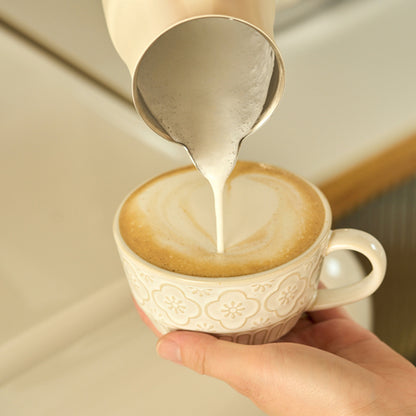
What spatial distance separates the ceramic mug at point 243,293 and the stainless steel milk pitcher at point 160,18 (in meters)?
0.13

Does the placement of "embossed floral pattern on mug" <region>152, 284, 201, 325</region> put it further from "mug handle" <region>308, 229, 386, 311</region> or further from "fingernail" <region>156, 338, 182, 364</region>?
"mug handle" <region>308, 229, 386, 311</region>

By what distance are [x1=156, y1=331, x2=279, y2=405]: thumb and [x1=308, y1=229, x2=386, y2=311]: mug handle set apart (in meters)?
Answer: 0.09

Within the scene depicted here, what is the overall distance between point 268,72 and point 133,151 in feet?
1.18

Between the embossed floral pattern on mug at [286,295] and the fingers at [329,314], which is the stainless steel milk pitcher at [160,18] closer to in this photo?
the embossed floral pattern on mug at [286,295]

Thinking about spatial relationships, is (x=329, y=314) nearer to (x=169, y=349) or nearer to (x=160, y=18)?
(x=169, y=349)

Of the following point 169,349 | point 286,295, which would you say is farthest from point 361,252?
point 169,349

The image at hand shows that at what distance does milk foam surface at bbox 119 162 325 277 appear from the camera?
483 mm

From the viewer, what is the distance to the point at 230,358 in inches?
18.8

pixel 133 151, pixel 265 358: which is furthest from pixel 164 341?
pixel 133 151

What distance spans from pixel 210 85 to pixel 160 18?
0.12m

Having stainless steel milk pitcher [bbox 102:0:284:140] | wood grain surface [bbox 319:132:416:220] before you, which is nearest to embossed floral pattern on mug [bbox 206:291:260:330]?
stainless steel milk pitcher [bbox 102:0:284:140]

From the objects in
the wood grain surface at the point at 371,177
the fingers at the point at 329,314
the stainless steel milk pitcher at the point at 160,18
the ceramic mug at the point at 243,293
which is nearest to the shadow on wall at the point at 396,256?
the wood grain surface at the point at 371,177

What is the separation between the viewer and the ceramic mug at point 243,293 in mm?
453

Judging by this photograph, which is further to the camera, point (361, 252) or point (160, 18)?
point (361, 252)
